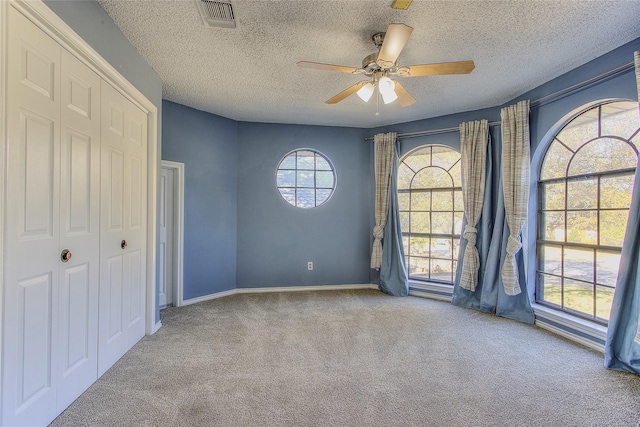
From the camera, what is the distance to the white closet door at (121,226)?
2.15 metres

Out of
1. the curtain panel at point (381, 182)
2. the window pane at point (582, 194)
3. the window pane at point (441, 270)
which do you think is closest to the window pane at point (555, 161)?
the window pane at point (582, 194)

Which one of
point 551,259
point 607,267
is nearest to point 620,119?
point 607,267

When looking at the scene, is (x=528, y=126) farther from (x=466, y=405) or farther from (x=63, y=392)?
(x=63, y=392)

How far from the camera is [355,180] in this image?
4750mm

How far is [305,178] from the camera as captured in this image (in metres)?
4.70

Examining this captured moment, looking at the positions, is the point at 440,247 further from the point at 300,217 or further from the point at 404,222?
the point at 300,217

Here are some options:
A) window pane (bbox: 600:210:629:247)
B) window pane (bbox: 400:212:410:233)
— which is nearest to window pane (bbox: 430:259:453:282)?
window pane (bbox: 400:212:410:233)

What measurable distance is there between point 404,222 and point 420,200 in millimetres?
389

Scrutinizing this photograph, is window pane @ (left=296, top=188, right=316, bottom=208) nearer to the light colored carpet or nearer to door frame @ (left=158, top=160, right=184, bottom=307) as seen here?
door frame @ (left=158, top=160, right=184, bottom=307)

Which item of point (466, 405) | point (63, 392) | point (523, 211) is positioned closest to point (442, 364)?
point (466, 405)

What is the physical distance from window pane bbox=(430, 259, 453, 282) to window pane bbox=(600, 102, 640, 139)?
2209 millimetres

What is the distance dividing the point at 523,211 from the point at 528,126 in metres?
0.90

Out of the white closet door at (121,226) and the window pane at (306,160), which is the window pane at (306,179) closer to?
the window pane at (306,160)

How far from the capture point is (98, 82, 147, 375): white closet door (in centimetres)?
215
